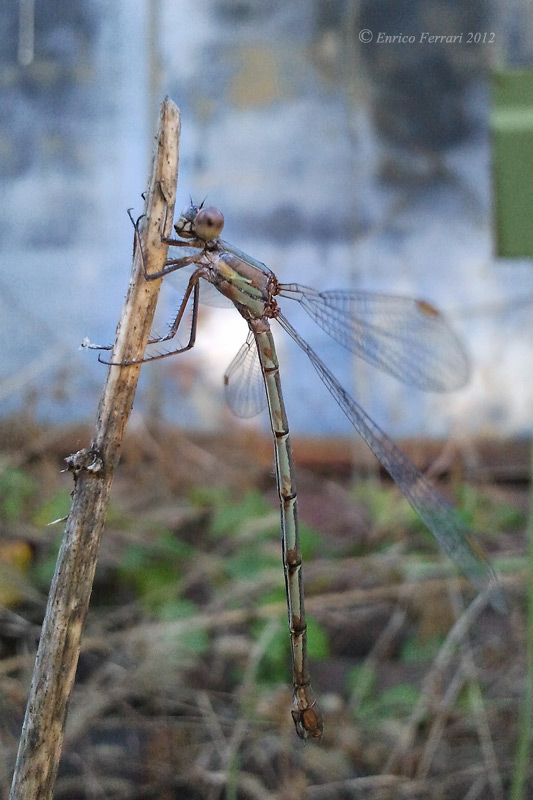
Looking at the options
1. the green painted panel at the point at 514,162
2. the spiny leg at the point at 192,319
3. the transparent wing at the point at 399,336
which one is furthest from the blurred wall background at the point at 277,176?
the spiny leg at the point at 192,319

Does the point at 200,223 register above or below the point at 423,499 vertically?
above

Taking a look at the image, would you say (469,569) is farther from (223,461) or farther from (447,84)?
(447,84)

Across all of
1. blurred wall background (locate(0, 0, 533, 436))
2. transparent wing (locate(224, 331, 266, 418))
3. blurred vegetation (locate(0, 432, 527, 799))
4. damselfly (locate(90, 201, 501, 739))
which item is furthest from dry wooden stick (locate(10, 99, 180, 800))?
blurred wall background (locate(0, 0, 533, 436))

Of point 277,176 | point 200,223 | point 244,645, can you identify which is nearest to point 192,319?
point 200,223

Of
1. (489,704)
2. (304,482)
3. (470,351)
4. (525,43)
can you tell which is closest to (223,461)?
(304,482)

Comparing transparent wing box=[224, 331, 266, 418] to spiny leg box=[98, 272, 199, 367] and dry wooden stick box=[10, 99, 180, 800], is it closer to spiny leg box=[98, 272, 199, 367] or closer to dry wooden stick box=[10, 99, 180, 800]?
spiny leg box=[98, 272, 199, 367]

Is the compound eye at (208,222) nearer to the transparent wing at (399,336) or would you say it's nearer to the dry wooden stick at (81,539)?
the dry wooden stick at (81,539)

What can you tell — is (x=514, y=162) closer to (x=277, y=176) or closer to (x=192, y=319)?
(x=192, y=319)
